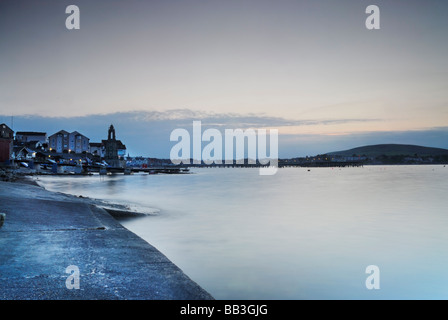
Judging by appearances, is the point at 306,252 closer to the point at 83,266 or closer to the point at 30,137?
the point at 83,266

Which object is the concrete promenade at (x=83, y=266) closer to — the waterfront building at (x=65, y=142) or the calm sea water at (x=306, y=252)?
the calm sea water at (x=306, y=252)

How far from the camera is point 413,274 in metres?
11.1

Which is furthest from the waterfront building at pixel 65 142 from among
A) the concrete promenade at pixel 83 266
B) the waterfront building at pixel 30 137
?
the concrete promenade at pixel 83 266

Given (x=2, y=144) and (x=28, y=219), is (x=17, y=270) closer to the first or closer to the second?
(x=28, y=219)

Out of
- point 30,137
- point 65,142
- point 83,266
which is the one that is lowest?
point 83,266

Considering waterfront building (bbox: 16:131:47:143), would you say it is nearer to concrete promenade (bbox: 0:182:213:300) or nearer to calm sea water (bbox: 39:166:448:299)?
calm sea water (bbox: 39:166:448:299)

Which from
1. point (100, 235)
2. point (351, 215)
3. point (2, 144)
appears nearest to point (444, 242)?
point (351, 215)

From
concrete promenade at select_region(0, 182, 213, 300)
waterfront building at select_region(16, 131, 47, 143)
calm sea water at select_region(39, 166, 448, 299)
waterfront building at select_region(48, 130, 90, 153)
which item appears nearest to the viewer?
concrete promenade at select_region(0, 182, 213, 300)

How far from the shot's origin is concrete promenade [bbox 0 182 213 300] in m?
5.13

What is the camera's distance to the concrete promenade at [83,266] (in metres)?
5.13

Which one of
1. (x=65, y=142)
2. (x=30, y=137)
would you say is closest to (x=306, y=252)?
(x=30, y=137)

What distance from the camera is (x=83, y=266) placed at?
20.9 feet

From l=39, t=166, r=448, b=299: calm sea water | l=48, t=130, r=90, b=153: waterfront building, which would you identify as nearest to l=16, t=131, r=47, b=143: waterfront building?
l=48, t=130, r=90, b=153: waterfront building

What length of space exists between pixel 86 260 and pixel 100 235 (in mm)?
2722
